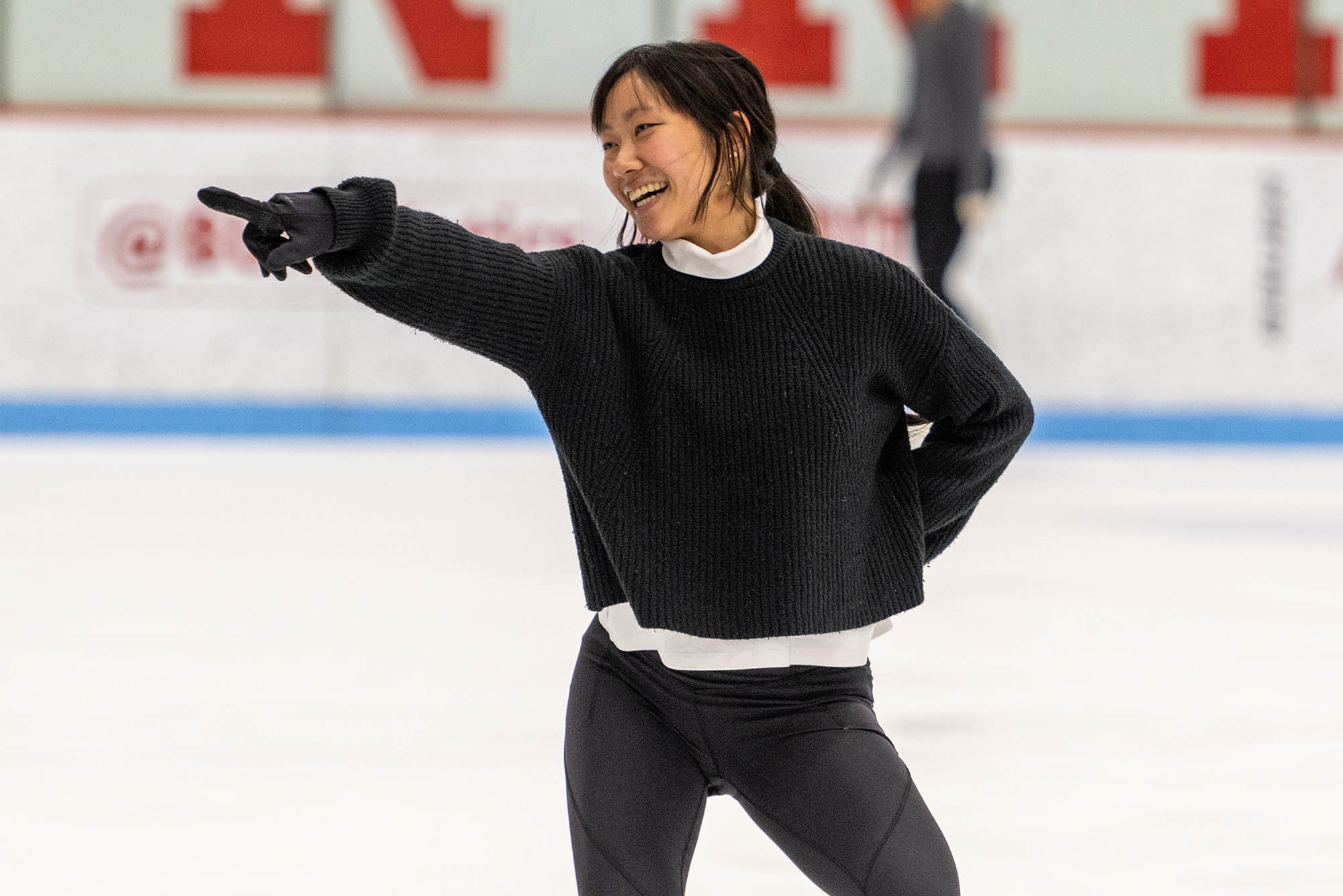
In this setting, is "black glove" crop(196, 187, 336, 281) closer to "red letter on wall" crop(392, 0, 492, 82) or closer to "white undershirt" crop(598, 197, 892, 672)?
"white undershirt" crop(598, 197, 892, 672)

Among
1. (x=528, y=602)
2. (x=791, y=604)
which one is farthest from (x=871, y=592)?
(x=528, y=602)

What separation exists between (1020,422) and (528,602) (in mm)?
1832

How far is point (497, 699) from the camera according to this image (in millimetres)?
2242

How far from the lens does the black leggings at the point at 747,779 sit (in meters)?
1.09

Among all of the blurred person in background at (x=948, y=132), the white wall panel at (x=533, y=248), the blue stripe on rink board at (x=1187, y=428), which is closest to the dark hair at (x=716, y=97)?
the blurred person in background at (x=948, y=132)

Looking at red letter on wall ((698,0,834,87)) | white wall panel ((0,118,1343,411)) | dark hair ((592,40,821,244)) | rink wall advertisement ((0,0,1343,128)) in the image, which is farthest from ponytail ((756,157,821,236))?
red letter on wall ((698,0,834,87))

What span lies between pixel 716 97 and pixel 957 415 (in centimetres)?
27

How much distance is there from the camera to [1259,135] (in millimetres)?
6684

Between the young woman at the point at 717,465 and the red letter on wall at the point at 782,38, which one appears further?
the red letter on wall at the point at 782,38

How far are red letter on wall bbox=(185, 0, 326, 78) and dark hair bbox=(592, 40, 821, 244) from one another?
584 cm

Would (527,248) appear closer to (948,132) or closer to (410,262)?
(948,132)

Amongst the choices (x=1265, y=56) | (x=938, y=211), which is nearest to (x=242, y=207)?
(x=938, y=211)

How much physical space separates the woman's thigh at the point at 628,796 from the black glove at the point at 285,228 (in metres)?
0.36

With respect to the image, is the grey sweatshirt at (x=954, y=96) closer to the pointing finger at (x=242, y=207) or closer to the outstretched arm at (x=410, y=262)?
the outstretched arm at (x=410, y=262)
